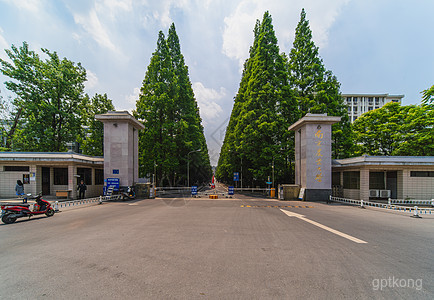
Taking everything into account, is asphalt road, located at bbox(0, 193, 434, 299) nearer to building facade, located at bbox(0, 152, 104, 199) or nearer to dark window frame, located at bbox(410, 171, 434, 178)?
building facade, located at bbox(0, 152, 104, 199)

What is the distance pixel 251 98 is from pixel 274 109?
3130 mm

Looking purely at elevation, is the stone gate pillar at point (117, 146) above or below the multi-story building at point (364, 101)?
below

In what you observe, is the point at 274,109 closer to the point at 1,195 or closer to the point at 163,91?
the point at 163,91

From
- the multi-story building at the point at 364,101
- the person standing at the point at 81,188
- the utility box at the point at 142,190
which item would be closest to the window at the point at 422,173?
the utility box at the point at 142,190

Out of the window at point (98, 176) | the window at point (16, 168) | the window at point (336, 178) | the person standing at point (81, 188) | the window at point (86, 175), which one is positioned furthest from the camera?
the window at point (98, 176)

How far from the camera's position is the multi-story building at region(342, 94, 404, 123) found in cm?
7412

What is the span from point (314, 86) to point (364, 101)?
7410 centimetres

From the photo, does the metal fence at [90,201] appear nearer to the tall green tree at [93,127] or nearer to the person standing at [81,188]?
the person standing at [81,188]

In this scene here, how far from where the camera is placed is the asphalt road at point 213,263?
3156mm

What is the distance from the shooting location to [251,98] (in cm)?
2239

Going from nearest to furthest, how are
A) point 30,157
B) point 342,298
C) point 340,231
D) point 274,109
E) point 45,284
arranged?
point 342,298 < point 45,284 < point 340,231 < point 30,157 < point 274,109

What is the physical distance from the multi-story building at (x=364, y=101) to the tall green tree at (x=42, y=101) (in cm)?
8960

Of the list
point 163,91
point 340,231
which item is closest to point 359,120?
point 340,231

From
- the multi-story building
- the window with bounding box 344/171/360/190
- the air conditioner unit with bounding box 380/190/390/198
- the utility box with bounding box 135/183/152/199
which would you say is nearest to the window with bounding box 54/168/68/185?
the utility box with bounding box 135/183/152/199
